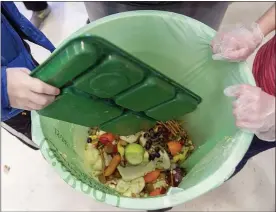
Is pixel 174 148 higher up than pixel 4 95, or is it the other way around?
pixel 4 95

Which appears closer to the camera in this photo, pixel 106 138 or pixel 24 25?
pixel 24 25

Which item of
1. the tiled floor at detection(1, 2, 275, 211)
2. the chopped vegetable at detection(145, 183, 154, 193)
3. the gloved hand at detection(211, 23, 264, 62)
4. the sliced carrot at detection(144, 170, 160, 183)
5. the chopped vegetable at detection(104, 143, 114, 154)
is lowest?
the tiled floor at detection(1, 2, 275, 211)

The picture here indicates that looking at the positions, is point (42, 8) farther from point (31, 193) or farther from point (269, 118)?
point (269, 118)

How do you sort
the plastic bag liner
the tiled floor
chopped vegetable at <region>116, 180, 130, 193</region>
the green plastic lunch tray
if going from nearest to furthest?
1. the green plastic lunch tray
2. the plastic bag liner
3. chopped vegetable at <region>116, 180, 130, 193</region>
4. the tiled floor

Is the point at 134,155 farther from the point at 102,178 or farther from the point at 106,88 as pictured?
the point at 106,88

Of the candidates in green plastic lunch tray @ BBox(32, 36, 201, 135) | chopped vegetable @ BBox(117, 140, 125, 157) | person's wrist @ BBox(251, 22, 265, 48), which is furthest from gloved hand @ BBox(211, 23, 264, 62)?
chopped vegetable @ BBox(117, 140, 125, 157)

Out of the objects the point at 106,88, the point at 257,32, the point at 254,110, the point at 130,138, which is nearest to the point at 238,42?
the point at 257,32

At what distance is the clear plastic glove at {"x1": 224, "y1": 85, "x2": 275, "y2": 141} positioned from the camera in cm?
77

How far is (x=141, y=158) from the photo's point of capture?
108cm

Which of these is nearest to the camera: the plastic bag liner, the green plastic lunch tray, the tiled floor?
the green plastic lunch tray

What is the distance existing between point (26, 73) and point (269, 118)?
449 millimetres

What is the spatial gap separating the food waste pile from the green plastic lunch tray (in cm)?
10

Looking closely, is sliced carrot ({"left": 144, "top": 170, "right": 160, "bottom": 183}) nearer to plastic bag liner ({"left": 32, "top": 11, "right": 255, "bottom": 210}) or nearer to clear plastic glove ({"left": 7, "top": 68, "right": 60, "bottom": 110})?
plastic bag liner ({"left": 32, "top": 11, "right": 255, "bottom": 210})

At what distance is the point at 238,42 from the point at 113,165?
17.5 inches
